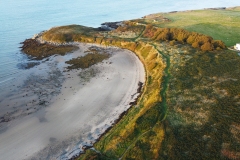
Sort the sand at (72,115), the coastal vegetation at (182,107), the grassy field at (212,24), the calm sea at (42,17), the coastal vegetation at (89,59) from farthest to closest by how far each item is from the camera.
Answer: the grassy field at (212,24) < the calm sea at (42,17) < the coastal vegetation at (89,59) < the sand at (72,115) < the coastal vegetation at (182,107)

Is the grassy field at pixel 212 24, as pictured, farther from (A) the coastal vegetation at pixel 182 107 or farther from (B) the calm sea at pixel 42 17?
(B) the calm sea at pixel 42 17

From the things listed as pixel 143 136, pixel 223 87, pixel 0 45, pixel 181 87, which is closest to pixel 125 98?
pixel 181 87

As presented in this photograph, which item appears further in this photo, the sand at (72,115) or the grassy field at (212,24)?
the grassy field at (212,24)

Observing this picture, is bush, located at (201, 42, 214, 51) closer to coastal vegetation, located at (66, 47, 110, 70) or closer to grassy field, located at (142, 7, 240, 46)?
grassy field, located at (142, 7, 240, 46)

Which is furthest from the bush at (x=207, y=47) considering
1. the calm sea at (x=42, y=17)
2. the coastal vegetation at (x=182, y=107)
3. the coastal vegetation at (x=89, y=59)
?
the calm sea at (x=42, y=17)

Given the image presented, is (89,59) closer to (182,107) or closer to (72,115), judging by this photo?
(72,115)

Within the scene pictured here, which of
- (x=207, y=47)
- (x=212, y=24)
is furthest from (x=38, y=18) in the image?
(x=207, y=47)
